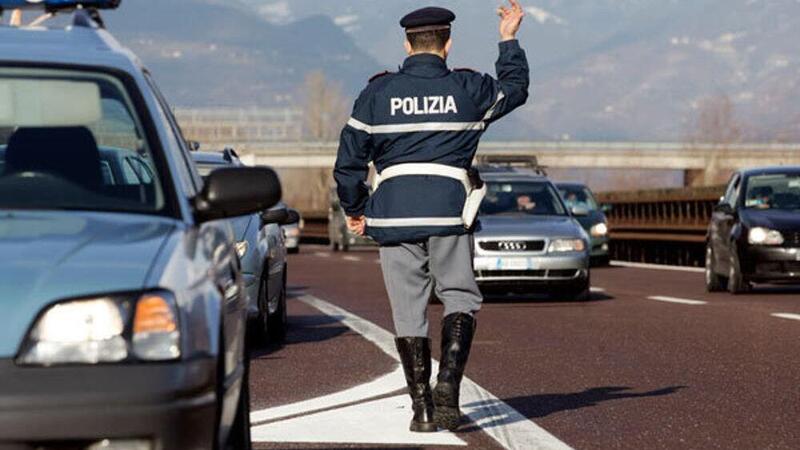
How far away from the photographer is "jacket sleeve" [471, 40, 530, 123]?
9945 millimetres

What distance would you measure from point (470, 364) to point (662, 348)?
194 cm

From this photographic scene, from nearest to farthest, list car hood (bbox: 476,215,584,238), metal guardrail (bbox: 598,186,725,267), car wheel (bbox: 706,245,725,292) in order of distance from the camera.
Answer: car hood (bbox: 476,215,584,238) → car wheel (bbox: 706,245,725,292) → metal guardrail (bbox: 598,186,725,267)

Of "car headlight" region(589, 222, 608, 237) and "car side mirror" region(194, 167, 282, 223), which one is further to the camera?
"car headlight" region(589, 222, 608, 237)

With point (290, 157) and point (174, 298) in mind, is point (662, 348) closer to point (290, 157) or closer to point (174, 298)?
point (174, 298)

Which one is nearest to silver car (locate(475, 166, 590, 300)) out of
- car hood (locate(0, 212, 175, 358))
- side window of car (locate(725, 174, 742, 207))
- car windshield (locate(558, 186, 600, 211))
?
side window of car (locate(725, 174, 742, 207))

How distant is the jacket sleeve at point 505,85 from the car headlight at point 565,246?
12.7 metres

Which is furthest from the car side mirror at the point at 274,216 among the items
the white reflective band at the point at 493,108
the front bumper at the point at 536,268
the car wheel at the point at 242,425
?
the car wheel at the point at 242,425

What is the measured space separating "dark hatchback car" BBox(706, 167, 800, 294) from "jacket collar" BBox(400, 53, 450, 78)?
565 inches

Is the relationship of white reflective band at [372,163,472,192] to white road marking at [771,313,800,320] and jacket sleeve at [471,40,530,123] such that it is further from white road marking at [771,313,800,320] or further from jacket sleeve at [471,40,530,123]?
white road marking at [771,313,800,320]

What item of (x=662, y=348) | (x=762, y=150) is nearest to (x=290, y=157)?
(x=762, y=150)

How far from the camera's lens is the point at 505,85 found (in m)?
10.1

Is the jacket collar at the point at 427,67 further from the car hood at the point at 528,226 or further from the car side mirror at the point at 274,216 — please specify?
the car hood at the point at 528,226

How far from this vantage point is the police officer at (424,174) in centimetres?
987

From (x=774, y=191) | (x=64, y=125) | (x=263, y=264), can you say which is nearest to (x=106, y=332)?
(x=64, y=125)
